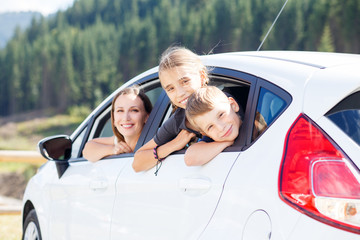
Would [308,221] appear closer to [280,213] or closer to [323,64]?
[280,213]

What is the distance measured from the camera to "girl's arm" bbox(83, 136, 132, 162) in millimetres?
2936

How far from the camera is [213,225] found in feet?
6.08

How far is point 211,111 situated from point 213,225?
0.46m

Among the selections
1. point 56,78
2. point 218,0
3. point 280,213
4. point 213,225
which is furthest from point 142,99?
point 56,78

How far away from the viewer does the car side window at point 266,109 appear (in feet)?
5.94

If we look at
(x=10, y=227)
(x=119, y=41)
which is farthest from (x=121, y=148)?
(x=119, y=41)

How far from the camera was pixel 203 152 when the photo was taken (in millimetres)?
2018

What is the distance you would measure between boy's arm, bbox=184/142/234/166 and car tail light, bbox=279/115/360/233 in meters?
0.38

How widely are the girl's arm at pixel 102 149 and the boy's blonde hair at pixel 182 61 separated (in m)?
0.54

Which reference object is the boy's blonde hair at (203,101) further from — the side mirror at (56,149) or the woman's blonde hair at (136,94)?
the side mirror at (56,149)

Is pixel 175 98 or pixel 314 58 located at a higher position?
pixel 314 58

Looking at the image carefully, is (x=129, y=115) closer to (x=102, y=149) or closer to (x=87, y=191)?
(x=102, y=149)

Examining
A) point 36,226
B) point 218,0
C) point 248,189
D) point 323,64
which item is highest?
point 218,0

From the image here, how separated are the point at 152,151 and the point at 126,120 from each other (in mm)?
596
